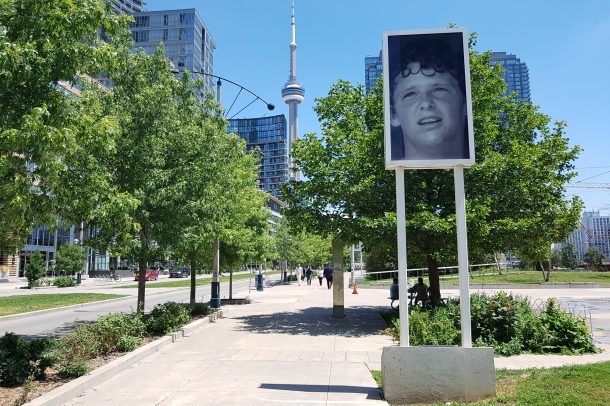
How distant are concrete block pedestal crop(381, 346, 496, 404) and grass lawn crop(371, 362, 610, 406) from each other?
0.29 meters

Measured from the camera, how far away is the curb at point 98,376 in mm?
6529

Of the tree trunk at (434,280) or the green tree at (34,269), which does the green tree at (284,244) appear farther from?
the tree trunk at (434,280)

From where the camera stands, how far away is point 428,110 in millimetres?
7672

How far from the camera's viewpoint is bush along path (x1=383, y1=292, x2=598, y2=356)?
10.2 m

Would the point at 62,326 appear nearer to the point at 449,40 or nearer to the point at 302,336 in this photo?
the point at 302,336

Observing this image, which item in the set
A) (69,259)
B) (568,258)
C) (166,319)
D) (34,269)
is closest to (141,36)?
(69,259)

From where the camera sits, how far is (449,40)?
309 inches

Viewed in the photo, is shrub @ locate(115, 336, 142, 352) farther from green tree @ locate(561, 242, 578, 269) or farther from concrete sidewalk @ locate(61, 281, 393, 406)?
green tree @ locate(561, 242, 578, 269)

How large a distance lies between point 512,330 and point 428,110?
5.81 meters

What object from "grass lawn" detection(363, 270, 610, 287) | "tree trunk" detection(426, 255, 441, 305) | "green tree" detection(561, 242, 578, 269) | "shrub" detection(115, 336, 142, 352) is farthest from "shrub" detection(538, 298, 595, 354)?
"green tree" detection(561, 242, 578, 269)

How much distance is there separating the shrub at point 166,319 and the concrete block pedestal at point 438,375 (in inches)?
283

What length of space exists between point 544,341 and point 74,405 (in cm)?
897

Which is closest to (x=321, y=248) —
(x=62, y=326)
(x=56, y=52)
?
(x=62, y=326)

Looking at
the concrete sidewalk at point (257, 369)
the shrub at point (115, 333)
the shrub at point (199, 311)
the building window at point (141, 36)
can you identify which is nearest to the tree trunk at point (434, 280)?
the concrete sidewalk at point (257, 369)
